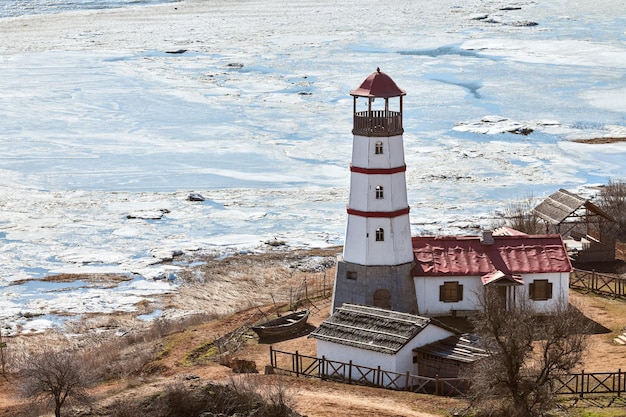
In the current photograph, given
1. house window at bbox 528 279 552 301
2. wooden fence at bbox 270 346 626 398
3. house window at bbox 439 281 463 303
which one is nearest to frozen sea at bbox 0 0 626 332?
wooden fence at bbox 270 346 626 398

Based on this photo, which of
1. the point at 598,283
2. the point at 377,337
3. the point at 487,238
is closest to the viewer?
the point at 377,337

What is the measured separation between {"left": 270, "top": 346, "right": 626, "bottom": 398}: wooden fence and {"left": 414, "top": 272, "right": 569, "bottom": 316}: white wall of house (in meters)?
5.37

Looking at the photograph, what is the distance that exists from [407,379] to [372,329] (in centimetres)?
241

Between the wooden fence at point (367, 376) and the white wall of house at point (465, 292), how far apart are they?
5.58 m

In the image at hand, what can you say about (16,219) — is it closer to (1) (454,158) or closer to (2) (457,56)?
(1) (454,158)

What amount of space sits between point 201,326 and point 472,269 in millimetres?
10017

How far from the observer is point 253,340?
3675 centimetres

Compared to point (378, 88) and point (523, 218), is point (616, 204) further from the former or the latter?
point (378, 88)

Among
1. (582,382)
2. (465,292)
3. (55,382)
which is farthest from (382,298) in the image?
(55,382)

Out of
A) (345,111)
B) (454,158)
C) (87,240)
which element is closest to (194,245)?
(87,240)

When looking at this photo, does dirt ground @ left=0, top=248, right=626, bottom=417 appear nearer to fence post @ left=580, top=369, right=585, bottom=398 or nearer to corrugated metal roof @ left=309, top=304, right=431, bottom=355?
corrugated metal roof @ left=309, top=304, right=431, bottom=355

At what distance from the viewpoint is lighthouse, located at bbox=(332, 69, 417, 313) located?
36.0 metres

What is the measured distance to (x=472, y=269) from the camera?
37438 mm

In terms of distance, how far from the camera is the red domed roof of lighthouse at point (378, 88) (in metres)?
36.2
